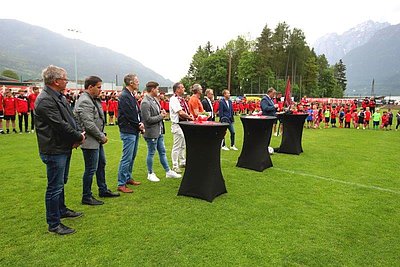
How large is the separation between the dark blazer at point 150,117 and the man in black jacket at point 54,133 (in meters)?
1.85

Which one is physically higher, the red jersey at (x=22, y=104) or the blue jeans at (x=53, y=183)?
the red jersey at (x=22, y=104)

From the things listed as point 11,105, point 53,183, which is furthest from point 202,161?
point 11,105

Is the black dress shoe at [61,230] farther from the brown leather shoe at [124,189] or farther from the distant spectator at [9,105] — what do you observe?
the distant spectator at [9,105]

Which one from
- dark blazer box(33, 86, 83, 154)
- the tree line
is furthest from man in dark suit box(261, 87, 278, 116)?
the tree line

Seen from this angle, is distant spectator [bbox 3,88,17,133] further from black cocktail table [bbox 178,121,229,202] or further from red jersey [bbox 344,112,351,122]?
red jersey [bbox 344,112,351,122]

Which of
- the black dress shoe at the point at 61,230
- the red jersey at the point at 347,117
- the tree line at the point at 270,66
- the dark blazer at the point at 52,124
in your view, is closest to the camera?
the dark blazer at the point at 52,124

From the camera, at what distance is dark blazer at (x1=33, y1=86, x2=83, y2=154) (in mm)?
3381

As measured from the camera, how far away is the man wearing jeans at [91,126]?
4.31 m

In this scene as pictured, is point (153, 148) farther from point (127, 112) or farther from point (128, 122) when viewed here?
point (127, 112)

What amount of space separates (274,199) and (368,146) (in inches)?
313

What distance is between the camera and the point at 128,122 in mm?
5062

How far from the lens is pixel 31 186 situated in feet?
17.8

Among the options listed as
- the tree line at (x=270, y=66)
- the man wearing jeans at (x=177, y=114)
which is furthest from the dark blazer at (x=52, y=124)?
the tree line at (x=270, y=66)

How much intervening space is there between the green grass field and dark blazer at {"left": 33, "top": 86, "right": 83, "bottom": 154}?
1.11m
